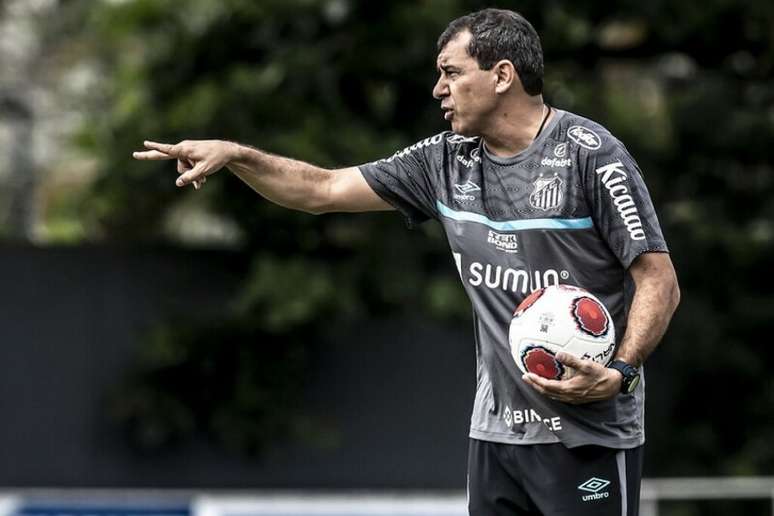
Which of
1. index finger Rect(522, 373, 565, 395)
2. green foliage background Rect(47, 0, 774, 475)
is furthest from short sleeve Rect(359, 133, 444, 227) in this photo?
green foliage background Rect(47, 0, 774, 475)

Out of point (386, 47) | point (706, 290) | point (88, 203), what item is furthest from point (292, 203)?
point (706, 290)

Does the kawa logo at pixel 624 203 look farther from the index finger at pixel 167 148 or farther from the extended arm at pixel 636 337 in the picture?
the index finger at pixel 167 148

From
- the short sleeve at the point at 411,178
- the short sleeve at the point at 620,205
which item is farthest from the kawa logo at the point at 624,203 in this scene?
the short sleeve at the point at 411,178

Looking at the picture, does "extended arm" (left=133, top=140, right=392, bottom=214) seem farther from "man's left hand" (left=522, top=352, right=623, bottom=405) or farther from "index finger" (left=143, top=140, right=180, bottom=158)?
"man's left hand" (left=522, top=352, right=623, bottom=405)

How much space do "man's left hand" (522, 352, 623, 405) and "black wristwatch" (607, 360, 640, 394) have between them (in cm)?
2

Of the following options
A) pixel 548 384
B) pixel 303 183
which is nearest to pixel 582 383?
pixel 548 384

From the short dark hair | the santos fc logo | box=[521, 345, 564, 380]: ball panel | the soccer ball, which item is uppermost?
the short dark hair

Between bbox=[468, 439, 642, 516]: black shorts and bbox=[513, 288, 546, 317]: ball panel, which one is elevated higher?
bbox=[513, 288, 546, 317]: ball panel

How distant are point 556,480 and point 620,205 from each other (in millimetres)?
879

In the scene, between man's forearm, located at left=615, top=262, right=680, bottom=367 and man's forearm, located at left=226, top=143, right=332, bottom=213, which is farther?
man's forearm, located at left=226, top=143, right=332, bottom=213

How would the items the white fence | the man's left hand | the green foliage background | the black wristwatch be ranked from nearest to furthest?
the man's left hand < the black wristwatch < the white fence < the green foliage background

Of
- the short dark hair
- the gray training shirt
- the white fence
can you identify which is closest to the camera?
the gray training shirt

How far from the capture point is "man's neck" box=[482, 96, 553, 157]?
4.79 m

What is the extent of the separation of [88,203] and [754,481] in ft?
20.2
